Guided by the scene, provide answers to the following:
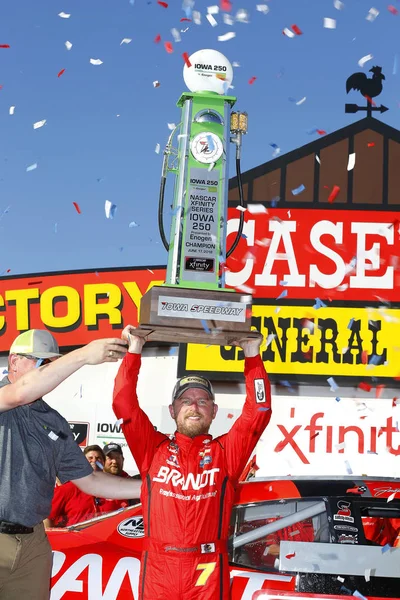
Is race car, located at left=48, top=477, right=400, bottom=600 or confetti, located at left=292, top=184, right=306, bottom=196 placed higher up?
confetti, located at left=292, top=184, right=306, bottom=196

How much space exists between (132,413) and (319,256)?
988 cm

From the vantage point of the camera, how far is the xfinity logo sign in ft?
15.0

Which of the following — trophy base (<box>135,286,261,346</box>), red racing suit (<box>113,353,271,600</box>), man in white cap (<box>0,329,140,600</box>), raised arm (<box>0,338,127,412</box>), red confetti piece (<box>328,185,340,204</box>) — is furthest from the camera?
red confetti piece (<box>328,185,340,204</box>)

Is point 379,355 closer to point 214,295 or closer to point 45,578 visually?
point 214,295

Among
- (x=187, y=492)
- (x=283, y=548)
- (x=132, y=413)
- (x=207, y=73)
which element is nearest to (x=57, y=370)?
(x=132, y=413)

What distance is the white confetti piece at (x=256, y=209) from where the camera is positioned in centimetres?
1382

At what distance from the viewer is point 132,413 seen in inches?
160

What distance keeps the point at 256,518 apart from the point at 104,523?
0.86 metres

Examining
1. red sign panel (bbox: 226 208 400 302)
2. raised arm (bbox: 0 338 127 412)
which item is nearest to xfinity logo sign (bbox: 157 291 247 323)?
raised arm (bbox: 0 338 127 412)

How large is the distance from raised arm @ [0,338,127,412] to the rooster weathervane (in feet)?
37.7

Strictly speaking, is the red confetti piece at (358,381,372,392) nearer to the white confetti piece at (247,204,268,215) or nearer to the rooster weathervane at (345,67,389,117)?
the white confetti piece at (247,204,268,215)

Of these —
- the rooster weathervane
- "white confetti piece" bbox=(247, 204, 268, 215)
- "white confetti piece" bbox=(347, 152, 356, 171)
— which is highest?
the rooster weathervane

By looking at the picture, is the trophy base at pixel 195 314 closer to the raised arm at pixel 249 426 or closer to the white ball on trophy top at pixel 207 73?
the raised arm at pixel 249 426

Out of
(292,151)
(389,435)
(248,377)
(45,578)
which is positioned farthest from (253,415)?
(292,151)
